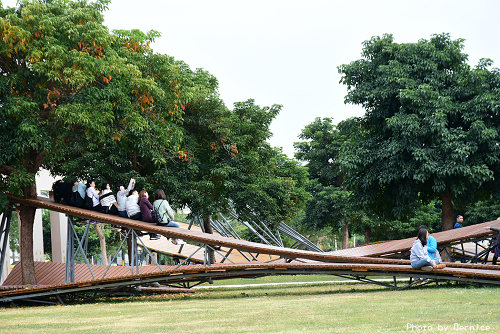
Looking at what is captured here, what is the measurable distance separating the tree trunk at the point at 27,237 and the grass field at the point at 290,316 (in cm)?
456

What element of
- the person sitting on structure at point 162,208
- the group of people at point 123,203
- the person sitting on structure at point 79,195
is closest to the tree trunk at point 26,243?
the person sitting on structure at point 79,195

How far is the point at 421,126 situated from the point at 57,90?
14.7 metres

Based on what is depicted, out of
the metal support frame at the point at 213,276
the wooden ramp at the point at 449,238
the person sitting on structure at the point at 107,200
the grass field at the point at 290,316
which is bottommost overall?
the grass field at the point at 290,316

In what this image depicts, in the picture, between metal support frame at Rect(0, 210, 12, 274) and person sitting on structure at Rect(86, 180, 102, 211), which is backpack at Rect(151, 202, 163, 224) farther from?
metal support frame at Rect(0, 210, 12, 274)

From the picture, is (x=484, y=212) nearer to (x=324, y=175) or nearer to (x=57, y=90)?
(x=324, y=175)

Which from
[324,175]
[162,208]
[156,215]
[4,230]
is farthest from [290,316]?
[324,175]

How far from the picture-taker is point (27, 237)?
→ 19.2 m

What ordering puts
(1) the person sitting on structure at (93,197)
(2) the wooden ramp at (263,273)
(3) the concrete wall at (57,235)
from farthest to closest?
(3) the concrete wall at (57,235) < (1) the person sitting on structure at (93,197) < (2) the wooden ramp at (263,273)

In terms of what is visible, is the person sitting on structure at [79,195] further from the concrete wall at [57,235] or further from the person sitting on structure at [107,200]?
the concrete wall at [57,235]

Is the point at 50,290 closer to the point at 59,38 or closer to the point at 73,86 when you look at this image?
the point at 73,86

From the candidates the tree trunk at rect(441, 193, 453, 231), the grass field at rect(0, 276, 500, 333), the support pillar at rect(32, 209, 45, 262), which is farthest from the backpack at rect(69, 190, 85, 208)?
the support pillar at rect(32, 209, 45, 262)

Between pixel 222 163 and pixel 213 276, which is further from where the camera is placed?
pixel 222 163

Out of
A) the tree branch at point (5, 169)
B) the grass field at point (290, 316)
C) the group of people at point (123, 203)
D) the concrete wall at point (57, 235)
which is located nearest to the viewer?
the grass field at point (290, 316)

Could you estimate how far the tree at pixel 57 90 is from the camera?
1723cm
